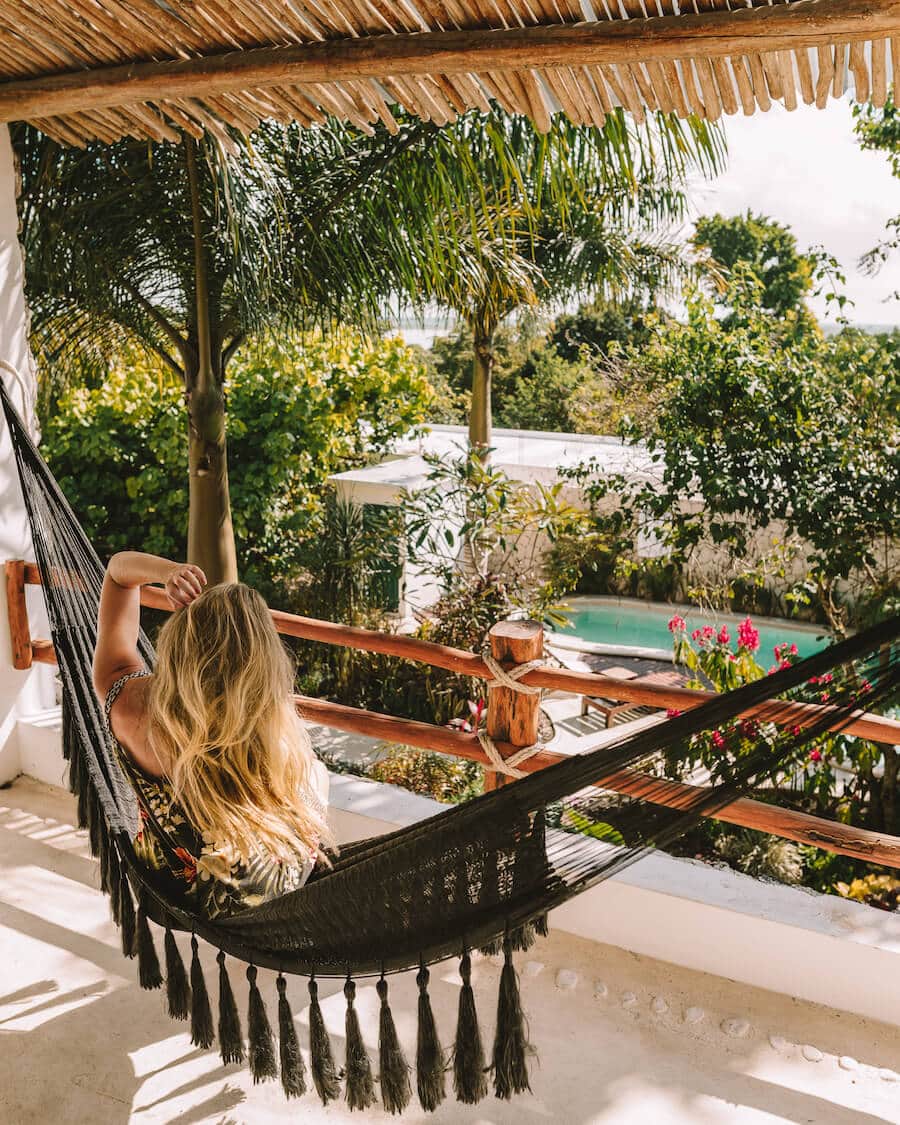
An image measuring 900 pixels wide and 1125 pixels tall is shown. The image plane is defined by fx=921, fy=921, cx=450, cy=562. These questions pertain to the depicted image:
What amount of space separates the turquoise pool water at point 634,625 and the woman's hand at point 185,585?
24.2ft

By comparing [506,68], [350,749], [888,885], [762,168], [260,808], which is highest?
[762,168]

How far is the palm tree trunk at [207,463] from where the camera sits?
4141mm

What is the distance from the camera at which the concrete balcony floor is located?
5.06 ft

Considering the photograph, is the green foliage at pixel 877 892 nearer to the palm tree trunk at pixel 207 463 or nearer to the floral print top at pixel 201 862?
the floral print top at pixel 201 862

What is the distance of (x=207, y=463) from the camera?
167 inches

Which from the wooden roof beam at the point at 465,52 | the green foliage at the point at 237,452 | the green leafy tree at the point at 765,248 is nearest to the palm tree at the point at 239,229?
the wooden roof beam at the point at 465,52

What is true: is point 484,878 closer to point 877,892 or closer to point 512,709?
point 512,709

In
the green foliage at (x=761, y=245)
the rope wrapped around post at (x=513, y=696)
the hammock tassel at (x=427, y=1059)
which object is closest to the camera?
the hammock tassel at (x=427, y=1059)

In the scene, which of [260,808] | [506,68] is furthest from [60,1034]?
[506,68]

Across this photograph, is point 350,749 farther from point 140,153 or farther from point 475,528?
point 140,153

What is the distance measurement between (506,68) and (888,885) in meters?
2.41

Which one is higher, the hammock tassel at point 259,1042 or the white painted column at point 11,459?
the white painted column at point 11,459

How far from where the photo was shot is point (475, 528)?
4.79 meters

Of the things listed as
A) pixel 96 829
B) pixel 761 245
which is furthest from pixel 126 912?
pixel 761 245
